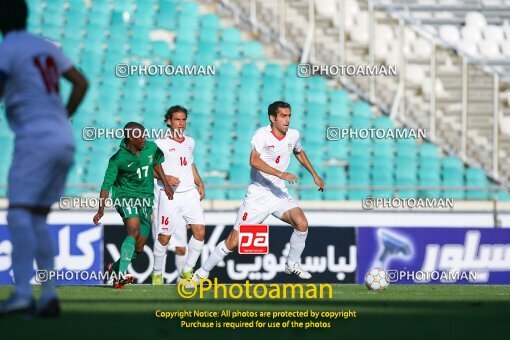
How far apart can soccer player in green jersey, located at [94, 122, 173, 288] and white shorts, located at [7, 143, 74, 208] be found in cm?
572

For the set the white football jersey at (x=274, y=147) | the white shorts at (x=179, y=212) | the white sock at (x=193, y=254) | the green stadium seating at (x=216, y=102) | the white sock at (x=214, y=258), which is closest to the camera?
the white sock at (x=214, y=258)

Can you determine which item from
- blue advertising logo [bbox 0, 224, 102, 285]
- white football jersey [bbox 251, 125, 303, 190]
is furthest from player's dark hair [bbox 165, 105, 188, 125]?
blue advertising logo [bbox 0, 224, 102, 285]

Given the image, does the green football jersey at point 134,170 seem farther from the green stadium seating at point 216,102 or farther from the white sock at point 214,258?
the green stadium seating at point 216,102

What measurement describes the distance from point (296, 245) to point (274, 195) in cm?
62

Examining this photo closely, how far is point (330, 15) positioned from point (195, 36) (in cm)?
306

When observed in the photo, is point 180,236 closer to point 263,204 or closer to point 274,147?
point 263,204

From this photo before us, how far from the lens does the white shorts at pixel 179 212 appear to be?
14.6 meters

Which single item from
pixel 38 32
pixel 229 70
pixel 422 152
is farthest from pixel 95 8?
pixel 422 152

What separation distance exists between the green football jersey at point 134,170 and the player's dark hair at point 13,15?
5.80m

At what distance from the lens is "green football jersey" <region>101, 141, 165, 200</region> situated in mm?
13672

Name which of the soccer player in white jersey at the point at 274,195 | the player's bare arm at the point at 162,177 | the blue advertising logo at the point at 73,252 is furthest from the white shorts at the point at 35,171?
the blue advertising logo at the point at 73,252

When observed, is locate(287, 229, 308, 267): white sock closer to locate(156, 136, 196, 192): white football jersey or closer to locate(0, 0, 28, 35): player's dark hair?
locate(156, 136, 196, 192): white football jersey

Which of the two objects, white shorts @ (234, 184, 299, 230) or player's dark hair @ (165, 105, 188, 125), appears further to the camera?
white shorts @ (234, 184, 299, 230)

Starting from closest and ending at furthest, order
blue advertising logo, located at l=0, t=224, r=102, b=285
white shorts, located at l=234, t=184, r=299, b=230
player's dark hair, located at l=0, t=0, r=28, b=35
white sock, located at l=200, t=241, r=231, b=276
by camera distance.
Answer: player's dark hair, located at l=0, t=0, r=28, b=35
white sock, located at l=200, t=241, r=231, b=276
white shorts, located at l=234, t=184, r=299, b=230
blue advertising logo, located at l=0, t=224, r=102, b=285
